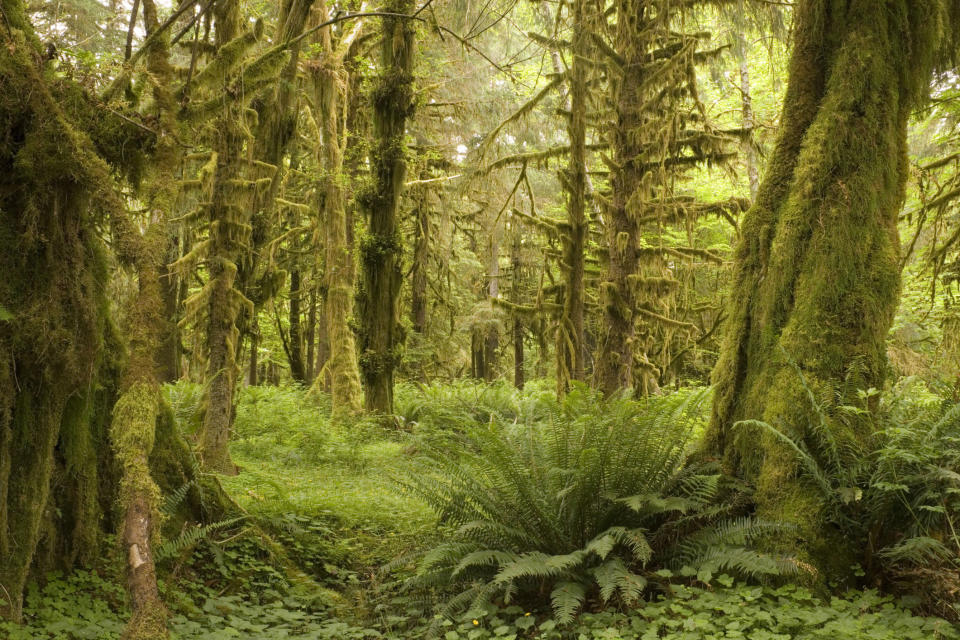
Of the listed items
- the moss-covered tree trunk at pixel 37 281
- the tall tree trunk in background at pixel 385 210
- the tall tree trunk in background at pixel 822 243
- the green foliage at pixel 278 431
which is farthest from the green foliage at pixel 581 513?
the tall tree trunk in background at pixel 385 210

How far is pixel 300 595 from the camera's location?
159 inches

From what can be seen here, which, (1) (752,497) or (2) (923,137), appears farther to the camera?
(2) (923,137)

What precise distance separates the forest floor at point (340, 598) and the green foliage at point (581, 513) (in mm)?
154

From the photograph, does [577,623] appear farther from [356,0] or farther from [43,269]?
[356,0]

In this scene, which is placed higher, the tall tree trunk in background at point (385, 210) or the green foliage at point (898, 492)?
the tall tree trunk in background at point (385, 210)

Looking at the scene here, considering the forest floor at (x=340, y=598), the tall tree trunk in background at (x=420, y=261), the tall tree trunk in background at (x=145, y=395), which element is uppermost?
the tall tree trunk in background at (x=420, y=261)

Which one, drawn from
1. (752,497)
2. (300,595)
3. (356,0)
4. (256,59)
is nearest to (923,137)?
(356,0)

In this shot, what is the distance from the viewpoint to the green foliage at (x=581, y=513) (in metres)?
3.47

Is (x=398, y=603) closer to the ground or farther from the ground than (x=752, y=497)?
closer to the ground

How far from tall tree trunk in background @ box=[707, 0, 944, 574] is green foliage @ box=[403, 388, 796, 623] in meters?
0.33

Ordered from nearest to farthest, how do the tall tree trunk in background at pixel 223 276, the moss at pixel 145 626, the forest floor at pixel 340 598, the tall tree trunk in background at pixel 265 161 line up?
the moss at pixel 145 626 < the forest floor at pixel 340 598 < the tall tree trunk in background at pixel 223 276 < the tall tree trunk in background at pixel 265 161

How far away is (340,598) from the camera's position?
4.09m

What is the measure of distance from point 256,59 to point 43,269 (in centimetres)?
244

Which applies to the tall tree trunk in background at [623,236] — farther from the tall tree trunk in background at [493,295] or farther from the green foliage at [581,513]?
the tall tree trunk in background at [493,295]
